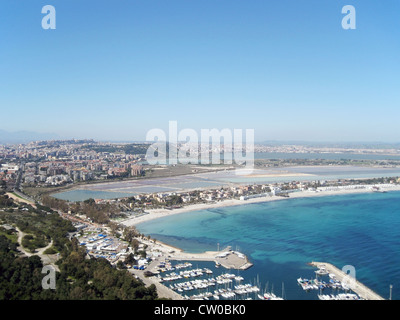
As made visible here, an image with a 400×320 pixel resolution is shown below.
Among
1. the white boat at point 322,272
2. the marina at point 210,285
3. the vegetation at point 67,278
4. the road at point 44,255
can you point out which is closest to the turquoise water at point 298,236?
the white boat at point 322,272

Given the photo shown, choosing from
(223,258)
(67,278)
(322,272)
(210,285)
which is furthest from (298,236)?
(67,278)

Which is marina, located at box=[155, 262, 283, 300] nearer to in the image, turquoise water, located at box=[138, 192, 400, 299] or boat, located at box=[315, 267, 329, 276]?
turquoise water, located at box=[138, 192, 400, 299]

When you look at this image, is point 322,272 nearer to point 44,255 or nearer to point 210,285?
point 210,285

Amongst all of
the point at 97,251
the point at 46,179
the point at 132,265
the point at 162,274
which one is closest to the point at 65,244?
the point at 97,251

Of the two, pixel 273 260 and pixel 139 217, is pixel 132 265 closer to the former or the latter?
pixel 273 260

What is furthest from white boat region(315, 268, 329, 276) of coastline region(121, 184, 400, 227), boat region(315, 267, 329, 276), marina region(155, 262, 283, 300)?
coastline region(121, 184, 400, 227)

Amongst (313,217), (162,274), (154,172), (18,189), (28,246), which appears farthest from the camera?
(154,172)
